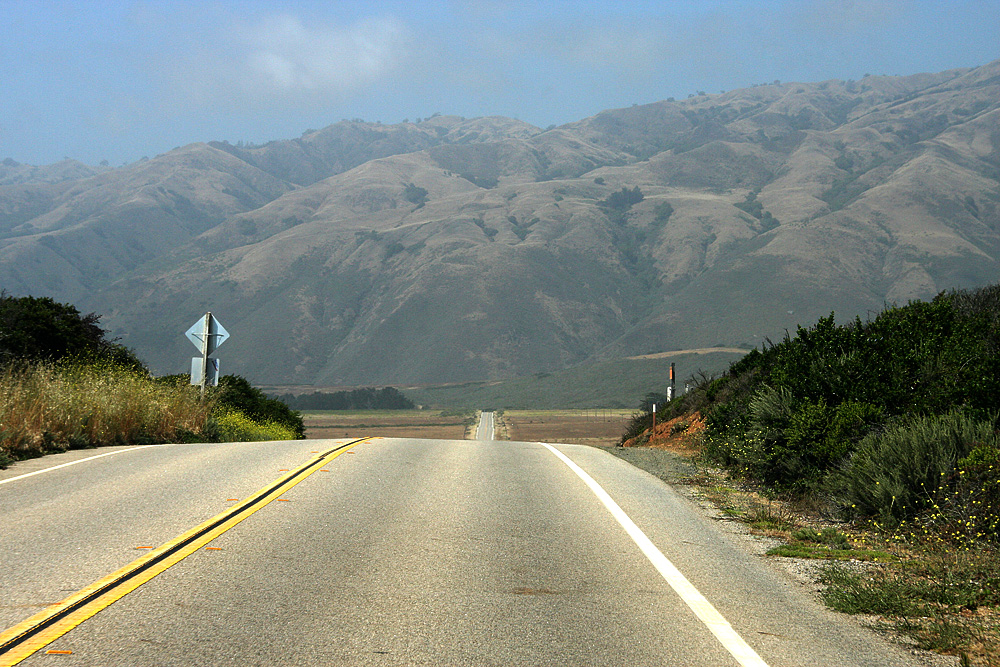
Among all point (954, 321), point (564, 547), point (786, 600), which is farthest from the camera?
point (954, 321)

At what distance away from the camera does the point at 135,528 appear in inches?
311

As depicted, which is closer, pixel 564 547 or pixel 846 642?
pixel 846 642

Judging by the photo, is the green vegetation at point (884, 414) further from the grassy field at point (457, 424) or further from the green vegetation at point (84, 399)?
the grassy field at point (457, 424)

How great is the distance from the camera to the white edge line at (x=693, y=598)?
498 centimetres

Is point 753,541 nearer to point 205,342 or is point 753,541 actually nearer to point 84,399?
point 84,399

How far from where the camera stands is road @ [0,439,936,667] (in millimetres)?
4918

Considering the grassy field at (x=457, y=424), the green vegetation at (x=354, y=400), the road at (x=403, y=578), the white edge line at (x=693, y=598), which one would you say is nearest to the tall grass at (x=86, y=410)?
the road at (x=403, y=578)

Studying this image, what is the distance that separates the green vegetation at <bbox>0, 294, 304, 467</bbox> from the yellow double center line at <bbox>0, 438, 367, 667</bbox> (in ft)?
19.0

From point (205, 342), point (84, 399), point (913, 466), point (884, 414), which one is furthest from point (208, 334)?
point (913, 466)

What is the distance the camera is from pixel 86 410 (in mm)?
16172

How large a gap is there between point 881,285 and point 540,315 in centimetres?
7413

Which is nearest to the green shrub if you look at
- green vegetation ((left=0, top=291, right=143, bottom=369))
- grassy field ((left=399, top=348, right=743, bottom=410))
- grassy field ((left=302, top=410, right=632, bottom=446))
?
green vegetation ((left=0, top=291, right=143, bottom=369))

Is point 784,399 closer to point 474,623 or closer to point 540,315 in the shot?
point 474,623

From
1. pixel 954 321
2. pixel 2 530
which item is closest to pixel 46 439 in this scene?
pixel 2 530
